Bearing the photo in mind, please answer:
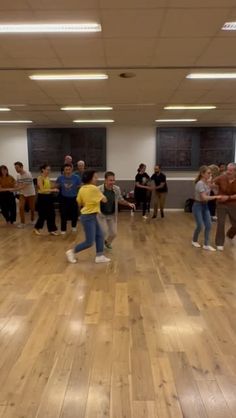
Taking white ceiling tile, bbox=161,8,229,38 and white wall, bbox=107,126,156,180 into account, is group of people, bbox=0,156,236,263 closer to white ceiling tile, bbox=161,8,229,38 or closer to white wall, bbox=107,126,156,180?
white ceiling tile, bbox=161,8,229,38

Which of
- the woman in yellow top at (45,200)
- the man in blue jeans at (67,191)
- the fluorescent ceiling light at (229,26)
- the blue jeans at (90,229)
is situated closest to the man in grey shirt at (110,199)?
the blue jeans at (90,229)

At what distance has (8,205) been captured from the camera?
7770mm

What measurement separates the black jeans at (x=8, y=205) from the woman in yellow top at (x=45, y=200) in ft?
4.48

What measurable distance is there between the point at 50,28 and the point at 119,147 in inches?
281

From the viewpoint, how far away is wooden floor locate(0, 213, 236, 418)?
1955 mm

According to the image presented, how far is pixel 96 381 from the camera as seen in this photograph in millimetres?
2135

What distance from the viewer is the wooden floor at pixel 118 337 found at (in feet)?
6.41

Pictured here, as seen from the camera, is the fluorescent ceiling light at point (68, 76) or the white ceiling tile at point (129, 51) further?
the fluorescent ceiling light at point (68, 76)

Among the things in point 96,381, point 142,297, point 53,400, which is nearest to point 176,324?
point 142,297

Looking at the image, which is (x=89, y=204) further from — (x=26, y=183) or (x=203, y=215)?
(x=26, y=183)

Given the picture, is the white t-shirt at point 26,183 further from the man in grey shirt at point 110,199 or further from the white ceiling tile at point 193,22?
the white ceiling tile at point 193,22

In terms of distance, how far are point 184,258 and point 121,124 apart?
20.4 feet

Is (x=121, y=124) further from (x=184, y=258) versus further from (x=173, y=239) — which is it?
(x=184, y=258)

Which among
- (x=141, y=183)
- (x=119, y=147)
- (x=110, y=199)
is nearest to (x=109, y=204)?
(x=110, y=199)
